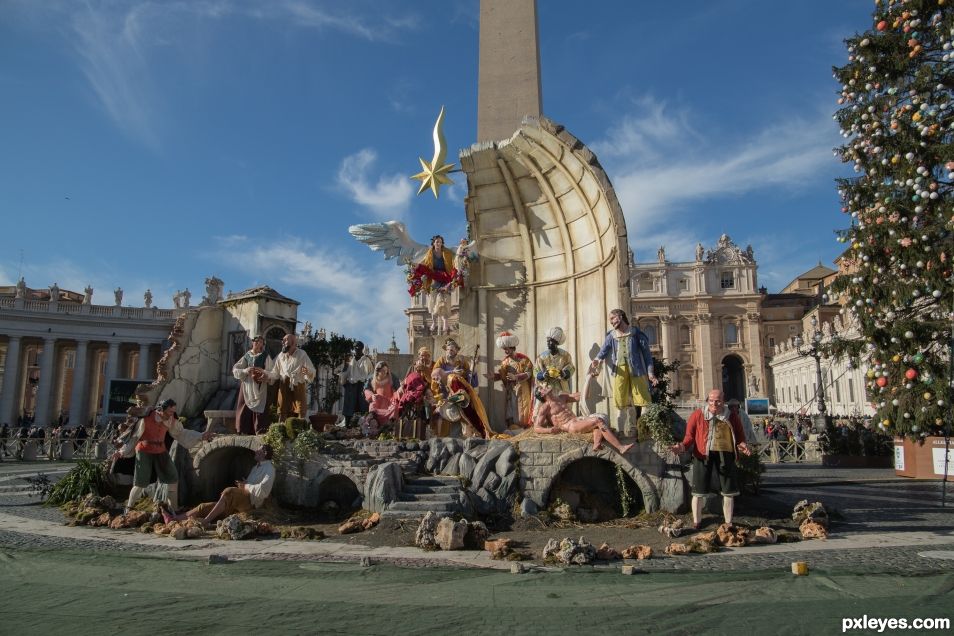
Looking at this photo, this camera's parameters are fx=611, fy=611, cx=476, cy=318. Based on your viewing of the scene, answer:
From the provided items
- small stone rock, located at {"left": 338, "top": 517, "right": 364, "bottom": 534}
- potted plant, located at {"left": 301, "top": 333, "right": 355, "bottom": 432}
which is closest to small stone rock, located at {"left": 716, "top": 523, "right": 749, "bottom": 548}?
small stone rock, located at {"left": 338, "top": 517, "right": 364, "bottom": 534}

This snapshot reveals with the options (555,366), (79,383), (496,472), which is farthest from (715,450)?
(79,383)

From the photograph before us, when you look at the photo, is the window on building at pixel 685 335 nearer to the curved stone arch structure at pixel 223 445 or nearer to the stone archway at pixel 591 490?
the stone archway at pixel 591 490

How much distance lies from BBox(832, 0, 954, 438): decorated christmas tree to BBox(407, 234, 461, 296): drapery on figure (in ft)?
27.1

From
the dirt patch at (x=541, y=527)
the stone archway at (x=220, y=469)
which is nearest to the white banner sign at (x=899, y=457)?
the dirt patch at (x=541, y=527)

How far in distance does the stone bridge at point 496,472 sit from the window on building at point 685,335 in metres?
67.8

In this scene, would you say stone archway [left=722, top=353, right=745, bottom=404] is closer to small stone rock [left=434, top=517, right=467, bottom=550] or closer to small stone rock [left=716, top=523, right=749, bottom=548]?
small stone rock [left=716, top=523, right=749, bottom=548]

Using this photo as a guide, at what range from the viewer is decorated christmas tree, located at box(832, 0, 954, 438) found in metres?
11.4

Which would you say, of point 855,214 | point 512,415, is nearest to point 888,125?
point 855,214

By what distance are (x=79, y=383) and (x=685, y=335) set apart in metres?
62.2

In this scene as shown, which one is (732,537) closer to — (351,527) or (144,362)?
(351,527)

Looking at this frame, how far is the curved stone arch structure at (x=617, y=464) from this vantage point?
9.05m

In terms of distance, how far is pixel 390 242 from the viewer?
14.6m

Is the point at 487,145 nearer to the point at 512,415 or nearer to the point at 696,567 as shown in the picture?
the point at 512,415

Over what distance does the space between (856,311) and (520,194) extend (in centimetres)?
747
